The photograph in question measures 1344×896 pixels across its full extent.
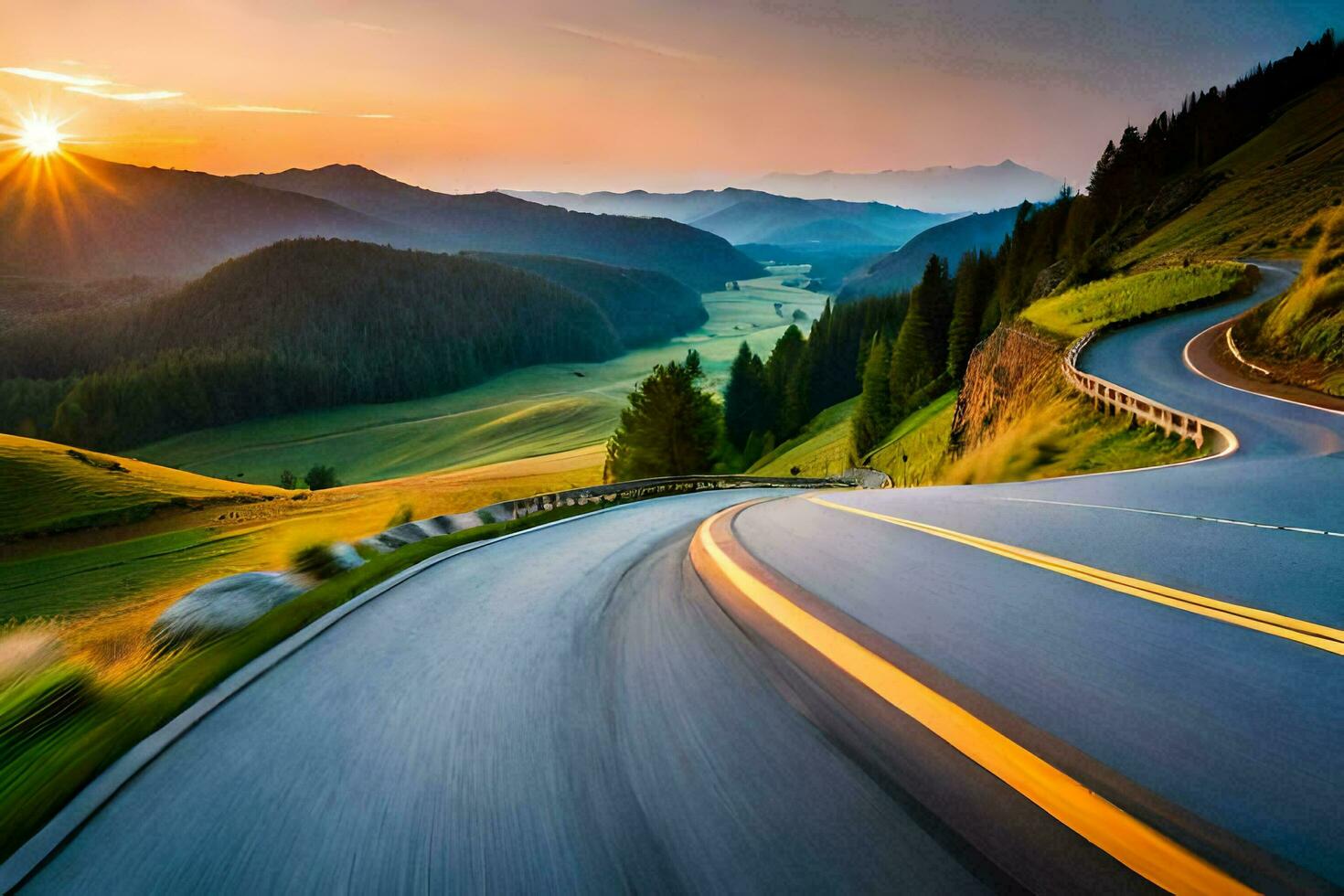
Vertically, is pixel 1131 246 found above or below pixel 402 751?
above

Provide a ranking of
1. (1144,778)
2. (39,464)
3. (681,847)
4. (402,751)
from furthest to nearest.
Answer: (39,464) < (402,751) < (681,847) < (1144,778)

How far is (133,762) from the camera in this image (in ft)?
7.94

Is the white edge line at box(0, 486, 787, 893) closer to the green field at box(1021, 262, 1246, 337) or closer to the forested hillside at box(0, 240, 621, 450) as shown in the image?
the green field at box(1021, 262, 1246, 337)

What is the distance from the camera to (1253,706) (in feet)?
5.61

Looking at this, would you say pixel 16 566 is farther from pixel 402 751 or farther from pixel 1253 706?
pixel 1253 706

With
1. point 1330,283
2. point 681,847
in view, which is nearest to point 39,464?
point 681,847

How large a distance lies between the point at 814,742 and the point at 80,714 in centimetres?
319

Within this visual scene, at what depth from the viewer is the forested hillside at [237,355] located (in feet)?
464

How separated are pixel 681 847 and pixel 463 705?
4.65 feet

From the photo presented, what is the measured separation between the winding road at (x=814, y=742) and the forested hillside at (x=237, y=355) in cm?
17320

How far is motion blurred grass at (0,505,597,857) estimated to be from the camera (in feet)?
7.30

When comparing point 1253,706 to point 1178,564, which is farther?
point 1178,564

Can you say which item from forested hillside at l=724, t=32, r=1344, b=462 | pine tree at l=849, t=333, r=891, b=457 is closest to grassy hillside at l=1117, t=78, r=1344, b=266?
forested hillside at l=724, t=32, r=1344, b=462

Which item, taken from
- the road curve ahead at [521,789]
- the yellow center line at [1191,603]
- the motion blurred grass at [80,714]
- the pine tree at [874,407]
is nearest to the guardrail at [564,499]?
the motion blurred grass at [80,714]
